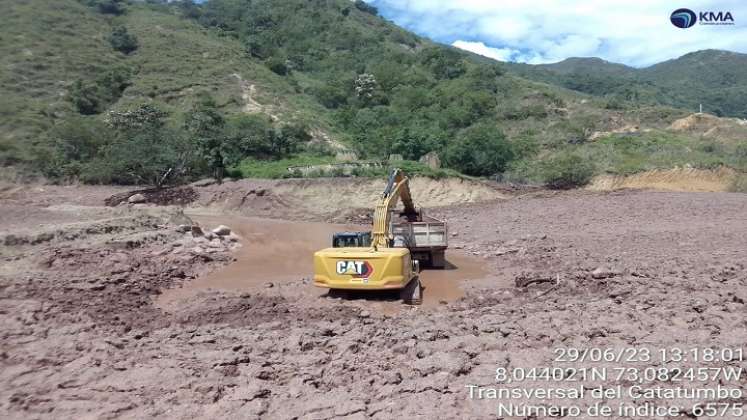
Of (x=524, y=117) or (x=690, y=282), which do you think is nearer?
(x=690, y=282)

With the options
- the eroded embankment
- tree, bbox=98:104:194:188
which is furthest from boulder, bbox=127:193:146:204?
the eroded embankment

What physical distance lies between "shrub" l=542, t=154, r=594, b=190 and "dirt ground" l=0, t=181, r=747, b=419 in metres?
11.2

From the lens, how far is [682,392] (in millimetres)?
4207

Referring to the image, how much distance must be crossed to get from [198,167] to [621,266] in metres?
27.0

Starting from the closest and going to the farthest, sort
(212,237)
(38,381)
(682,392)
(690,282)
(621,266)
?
(682,392) → (38,381) → (690,282) → (621,266) → (212,237)

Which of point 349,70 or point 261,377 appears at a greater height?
point 349,70

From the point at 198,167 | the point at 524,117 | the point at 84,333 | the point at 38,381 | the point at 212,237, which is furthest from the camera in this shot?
the point at 524,117

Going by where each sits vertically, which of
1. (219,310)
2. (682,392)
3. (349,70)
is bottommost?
(219,310)

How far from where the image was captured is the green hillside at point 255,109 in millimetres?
32469

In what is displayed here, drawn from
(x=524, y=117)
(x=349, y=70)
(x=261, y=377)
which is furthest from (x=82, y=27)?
(x=261, y=377)

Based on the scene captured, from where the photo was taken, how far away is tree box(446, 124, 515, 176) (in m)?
34.2

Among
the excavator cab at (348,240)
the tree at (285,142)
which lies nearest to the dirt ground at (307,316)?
the excavator cab at (348,240)

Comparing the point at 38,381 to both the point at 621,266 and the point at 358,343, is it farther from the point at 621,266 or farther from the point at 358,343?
the point at 621,266

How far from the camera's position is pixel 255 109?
4888 cm
